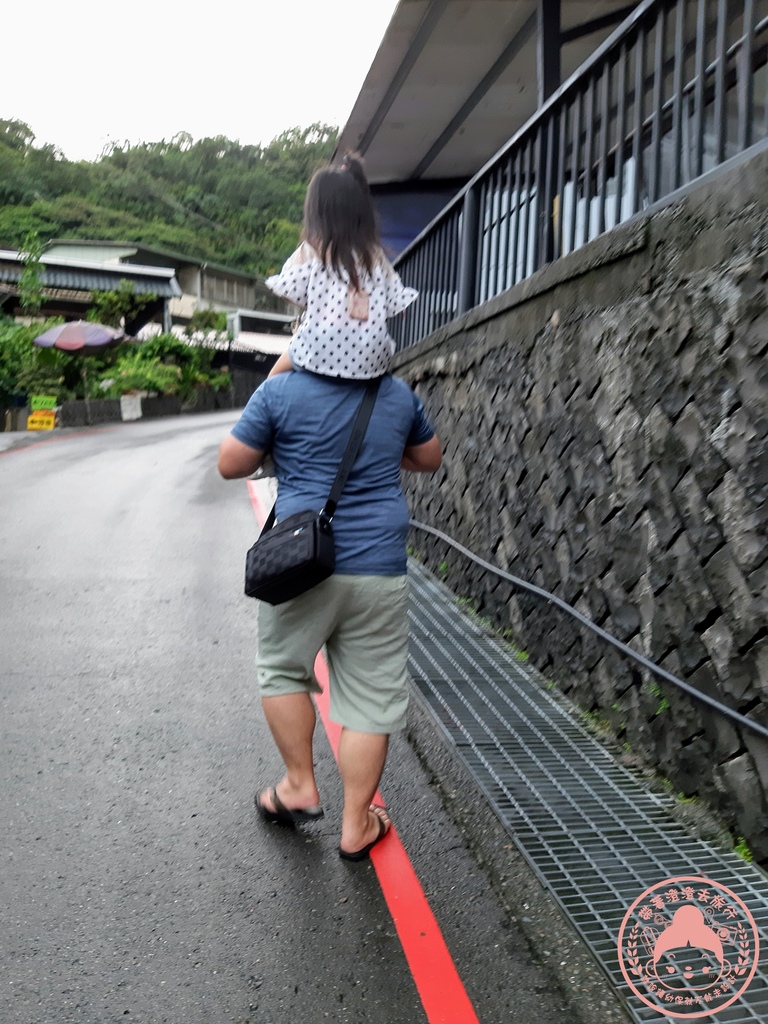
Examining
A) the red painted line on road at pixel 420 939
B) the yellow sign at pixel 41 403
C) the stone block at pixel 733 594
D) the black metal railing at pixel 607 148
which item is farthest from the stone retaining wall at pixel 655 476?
the yellow sign at pixel 41 403

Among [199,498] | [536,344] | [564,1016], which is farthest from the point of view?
[199,498]

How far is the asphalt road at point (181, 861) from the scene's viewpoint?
2551 mm

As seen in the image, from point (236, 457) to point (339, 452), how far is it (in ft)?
1.05

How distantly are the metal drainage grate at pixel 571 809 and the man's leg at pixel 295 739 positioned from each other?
0.72 metres

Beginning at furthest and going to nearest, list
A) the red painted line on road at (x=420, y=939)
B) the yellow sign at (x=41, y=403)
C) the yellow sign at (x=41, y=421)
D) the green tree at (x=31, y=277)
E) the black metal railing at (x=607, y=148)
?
the green tree at (x=31, y=277) < the yellow sign at (x=41, y=403) < the yellow sign at (x=41, y=421) < the black metal railing at (x=607, y=148) < the red painted line on road at (x=420, y=939)

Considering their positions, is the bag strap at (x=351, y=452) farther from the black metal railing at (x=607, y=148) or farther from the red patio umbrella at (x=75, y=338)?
the red patio umbrella at (x=75, y=338)

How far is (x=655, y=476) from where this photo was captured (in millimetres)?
3918

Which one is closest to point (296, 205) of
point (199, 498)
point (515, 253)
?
point (199, 498)

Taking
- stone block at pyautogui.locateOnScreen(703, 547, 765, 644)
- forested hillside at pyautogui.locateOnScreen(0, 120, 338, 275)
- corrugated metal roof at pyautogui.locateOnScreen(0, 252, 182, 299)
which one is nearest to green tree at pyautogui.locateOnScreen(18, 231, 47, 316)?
corrugated metal roof at pyautogui.locateOnScreen(0, 252, 182, 299)

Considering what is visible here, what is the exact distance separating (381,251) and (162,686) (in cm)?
277

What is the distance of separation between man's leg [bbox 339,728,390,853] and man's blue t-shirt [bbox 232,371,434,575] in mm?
547

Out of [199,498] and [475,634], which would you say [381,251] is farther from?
[199,498]

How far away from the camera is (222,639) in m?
5.96

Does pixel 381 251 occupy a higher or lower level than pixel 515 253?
lower
